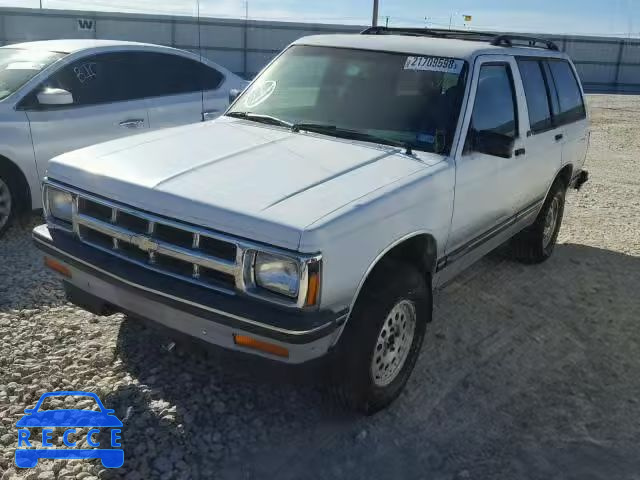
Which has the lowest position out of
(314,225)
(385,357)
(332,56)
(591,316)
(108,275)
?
(591,316)

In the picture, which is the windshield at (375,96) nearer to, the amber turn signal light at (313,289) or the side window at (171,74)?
the amber turn signal light at (313,289)

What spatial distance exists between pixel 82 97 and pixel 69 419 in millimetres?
3794

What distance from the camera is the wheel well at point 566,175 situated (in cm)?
596

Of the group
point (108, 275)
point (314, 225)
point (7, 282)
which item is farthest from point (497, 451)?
point (7, 282)

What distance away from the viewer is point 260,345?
287 centimetres

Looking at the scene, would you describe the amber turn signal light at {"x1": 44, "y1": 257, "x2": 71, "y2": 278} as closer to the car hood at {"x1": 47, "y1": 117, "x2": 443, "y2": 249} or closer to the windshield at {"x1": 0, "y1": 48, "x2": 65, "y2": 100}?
the car hood at {"x1": 47, "y1": 117, "x2": 443, "y2": 249}

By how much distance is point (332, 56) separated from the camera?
448 centimetres

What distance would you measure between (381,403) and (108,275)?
1528 millimetres

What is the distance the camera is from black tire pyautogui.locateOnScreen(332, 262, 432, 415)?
10.3 feet

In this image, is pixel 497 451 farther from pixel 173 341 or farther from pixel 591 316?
pixel 591 316

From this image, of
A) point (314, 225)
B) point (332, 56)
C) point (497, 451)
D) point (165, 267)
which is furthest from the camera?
point (332, 56)

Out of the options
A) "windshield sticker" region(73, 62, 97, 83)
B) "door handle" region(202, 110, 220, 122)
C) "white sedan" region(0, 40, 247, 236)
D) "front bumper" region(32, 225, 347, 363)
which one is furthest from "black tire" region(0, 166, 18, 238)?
"front bumper" region(32, 225, 347, 363)

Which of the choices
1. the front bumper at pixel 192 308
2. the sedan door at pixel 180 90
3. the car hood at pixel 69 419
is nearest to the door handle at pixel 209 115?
the sedan door at pixel 180 90

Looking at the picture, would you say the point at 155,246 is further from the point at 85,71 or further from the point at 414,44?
the point at 85,71
